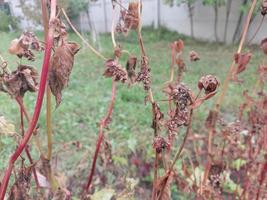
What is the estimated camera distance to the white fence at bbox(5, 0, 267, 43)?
715cm

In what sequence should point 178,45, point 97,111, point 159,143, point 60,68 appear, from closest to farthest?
point 60,68 < point 159,143 < point 178,45 < point 97,111

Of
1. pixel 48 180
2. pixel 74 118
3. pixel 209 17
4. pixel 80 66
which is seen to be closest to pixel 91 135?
pixel 74 118

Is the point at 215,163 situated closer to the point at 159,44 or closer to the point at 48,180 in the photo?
the point at 48,180

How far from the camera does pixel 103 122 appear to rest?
599 mm

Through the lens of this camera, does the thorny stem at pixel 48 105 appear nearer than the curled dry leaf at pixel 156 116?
Yes

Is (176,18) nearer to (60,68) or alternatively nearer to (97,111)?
(97,111)

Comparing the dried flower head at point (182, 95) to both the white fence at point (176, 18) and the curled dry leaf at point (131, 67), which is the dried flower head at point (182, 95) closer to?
the curled dry leaf at point (131, 67)

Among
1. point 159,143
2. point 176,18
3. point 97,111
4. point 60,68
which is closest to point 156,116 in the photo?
point 159,143

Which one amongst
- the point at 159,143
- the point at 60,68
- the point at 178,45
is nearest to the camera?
the point at 60,68

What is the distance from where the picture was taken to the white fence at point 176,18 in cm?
715

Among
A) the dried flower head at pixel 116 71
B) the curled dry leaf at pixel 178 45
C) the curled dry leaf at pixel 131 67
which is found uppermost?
the dried flower head at pixel 116 71

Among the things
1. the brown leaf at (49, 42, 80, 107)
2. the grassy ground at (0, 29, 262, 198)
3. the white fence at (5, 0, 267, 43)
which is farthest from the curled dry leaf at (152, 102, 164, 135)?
the white fence at (5, 0, 267, 43)

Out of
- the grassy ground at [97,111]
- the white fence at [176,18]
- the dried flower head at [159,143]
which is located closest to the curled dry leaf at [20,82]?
the dried flower head at [159,143]

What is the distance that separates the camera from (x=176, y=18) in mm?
7723
